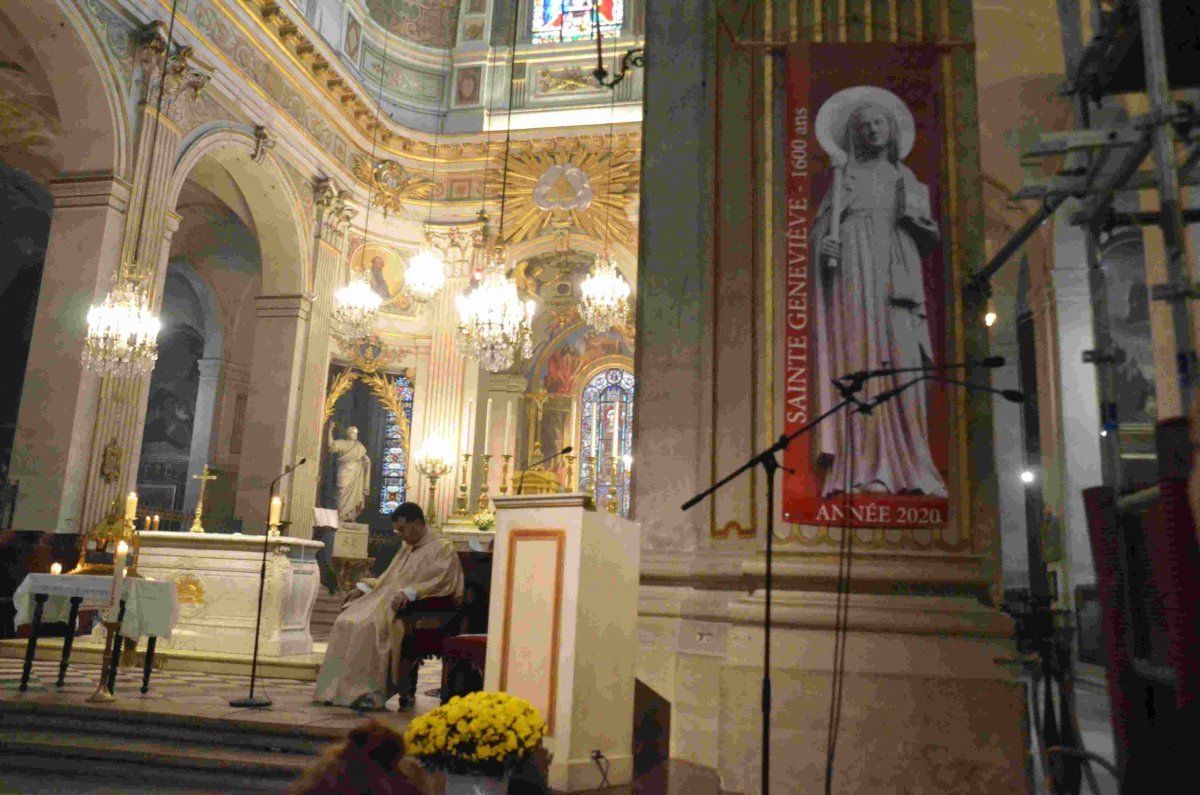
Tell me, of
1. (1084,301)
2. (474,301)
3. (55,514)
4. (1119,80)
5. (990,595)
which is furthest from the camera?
(474,301)

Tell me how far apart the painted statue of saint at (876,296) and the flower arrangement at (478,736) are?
171 cm

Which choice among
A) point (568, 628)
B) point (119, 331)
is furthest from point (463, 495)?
point (568, 628)

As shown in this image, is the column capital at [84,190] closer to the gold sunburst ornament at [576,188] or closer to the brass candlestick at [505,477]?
the brass candlestick at [505,477]

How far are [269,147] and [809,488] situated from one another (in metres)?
11.2

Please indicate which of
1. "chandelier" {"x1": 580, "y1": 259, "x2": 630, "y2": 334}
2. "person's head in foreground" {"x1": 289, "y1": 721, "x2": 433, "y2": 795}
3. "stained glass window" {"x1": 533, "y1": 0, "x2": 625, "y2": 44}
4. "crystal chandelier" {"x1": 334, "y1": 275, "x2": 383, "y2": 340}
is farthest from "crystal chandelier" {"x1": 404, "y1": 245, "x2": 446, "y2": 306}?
"person's head in foreground" {"x1": 289, "y1": 721, "x2": 433, "y2": 795}

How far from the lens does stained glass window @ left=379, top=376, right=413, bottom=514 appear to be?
16.6 m

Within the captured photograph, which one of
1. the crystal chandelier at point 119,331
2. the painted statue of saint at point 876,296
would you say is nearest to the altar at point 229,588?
the crystal chandelier at point 119,331

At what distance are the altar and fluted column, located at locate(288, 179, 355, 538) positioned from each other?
5.34m

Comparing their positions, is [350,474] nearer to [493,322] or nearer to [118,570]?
[493,322]

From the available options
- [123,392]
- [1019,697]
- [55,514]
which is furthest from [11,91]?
[1019,697]

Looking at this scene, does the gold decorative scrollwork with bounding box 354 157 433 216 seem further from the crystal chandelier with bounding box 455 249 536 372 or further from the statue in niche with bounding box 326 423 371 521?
the crystal chandelier with bounding box 455 249 536 372

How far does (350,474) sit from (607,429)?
18.1 feet

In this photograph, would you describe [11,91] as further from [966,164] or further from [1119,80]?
[1119,80]

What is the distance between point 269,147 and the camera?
13.2 meters
